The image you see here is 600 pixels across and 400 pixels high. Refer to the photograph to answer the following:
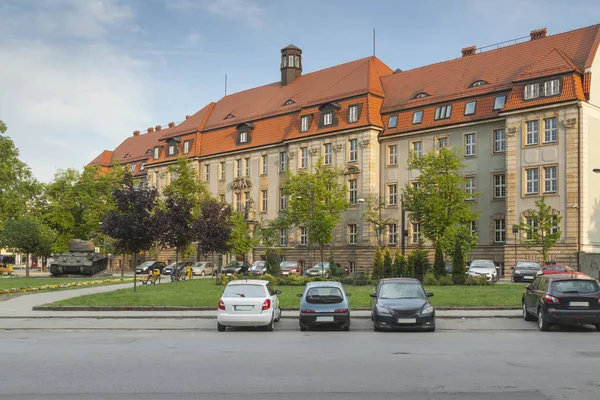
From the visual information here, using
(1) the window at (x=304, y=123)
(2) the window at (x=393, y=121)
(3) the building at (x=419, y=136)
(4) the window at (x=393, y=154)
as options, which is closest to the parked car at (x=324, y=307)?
(3) the building at (x=419, y=136)

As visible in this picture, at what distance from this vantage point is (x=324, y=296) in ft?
66.8

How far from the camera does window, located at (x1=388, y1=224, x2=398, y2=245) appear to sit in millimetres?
60062

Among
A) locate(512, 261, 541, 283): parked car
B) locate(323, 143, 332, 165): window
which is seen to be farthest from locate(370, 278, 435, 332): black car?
locate(323, 143, 332, 165): window

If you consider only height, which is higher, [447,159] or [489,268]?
[447,159]

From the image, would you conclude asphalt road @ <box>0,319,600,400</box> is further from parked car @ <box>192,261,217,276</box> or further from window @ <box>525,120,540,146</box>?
parked car @ <box>192,261,217,276</box>

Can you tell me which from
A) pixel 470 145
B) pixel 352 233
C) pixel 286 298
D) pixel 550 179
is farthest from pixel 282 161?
pixel 286 298

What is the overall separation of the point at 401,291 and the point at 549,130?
32.9 meters

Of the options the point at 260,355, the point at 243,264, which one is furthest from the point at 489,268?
the point at 260,355

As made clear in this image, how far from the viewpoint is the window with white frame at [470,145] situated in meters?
55.4

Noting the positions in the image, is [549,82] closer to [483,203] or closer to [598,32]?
[598,32]

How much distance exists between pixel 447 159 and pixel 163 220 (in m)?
21.5

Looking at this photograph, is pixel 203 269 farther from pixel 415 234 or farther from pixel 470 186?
pixel 470 186

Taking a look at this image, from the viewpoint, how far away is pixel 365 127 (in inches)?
2375

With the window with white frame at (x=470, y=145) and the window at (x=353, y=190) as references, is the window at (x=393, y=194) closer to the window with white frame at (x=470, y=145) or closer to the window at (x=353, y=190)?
the window at (x=353, y=190)
